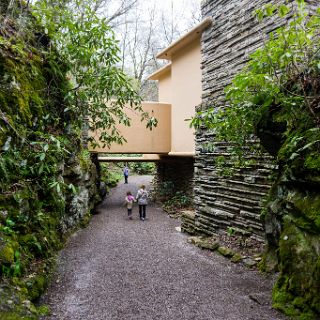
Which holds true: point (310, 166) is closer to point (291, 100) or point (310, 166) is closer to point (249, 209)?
point (291, 100)

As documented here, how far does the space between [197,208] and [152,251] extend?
224 centimetres

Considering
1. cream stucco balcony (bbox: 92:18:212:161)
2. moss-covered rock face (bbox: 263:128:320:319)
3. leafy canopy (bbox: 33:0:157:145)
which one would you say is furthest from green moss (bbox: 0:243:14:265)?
cream stucco balcony (bbox: 92:18:212:161)

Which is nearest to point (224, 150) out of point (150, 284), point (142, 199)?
point (150, 284)

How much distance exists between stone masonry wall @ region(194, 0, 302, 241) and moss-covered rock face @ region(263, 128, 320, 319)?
211 centimetres

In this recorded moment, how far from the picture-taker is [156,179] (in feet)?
52.2

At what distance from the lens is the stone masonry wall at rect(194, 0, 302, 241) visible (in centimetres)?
623

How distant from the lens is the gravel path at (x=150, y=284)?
3822mm

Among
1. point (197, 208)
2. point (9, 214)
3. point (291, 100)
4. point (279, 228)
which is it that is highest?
point (291, 100)

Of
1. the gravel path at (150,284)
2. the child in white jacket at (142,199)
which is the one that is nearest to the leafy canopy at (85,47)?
the gravel path at (150,284)

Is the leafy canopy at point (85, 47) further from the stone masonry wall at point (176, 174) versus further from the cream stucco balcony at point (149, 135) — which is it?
the stone masonry wall at point (176, 174)

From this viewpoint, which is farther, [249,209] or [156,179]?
[156,179]

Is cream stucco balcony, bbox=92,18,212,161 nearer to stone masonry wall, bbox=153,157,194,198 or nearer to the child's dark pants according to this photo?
stone masonry wall, bbox=153,157,194,198

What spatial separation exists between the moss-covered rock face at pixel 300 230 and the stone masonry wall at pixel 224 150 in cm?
211

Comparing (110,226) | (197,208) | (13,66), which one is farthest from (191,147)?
(13,66)
